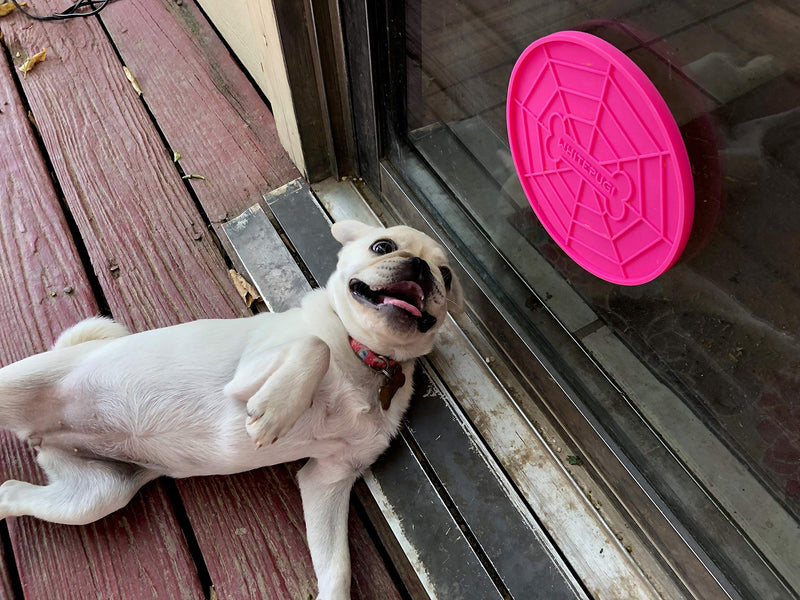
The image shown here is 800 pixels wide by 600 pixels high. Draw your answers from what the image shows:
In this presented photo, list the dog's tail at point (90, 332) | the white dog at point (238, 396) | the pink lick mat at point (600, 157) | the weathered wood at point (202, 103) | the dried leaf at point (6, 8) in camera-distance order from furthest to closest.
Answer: the dried leaf at point (6, 8)
the weathered wood at point (202, 103)
the dog's tail at point (90, 332)
the white dog at point (238, 396)
the pink lick mat at point (600, 157)

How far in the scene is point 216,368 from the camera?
1.51 meters

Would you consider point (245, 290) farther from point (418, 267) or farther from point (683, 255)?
point (683, 255)

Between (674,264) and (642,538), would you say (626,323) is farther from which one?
(642,538)

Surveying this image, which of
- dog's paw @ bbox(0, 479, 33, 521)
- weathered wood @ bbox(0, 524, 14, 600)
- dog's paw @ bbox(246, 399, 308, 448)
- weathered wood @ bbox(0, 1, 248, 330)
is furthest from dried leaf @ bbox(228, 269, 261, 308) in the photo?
weathered wood @ bbox(0, 524, 14, 600)

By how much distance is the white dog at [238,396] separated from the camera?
146 cm

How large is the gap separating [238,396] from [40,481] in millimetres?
700

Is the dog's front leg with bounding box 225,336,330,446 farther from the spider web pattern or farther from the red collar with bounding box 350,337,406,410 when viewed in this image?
the spider web pattern

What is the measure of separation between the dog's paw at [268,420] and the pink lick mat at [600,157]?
742mm

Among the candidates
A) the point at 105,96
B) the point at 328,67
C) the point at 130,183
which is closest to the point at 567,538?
the point at 328,67

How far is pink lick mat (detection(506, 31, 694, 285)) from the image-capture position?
96 cm

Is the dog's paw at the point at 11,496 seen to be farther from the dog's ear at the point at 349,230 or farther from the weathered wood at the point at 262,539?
the dog's ear at the point at 349,230

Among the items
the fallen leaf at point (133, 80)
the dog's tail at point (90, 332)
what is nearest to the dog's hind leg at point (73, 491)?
the dog's tail at point (90, 332)

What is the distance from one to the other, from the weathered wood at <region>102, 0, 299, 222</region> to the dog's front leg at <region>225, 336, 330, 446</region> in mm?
973

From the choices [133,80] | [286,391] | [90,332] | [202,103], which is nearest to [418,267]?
[286,391]
